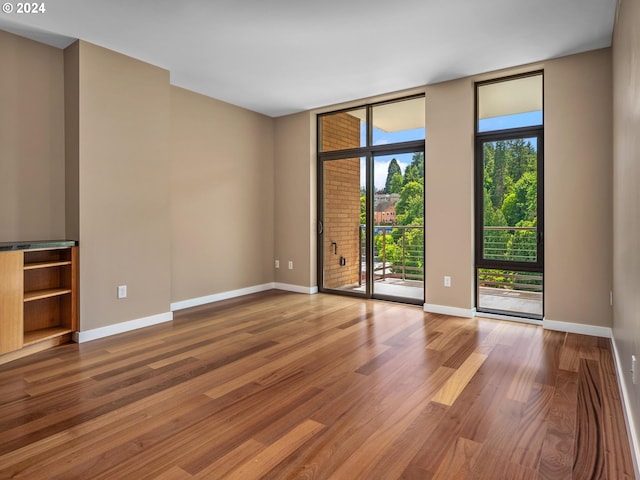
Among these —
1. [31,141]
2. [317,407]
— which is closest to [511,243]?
[317,407]

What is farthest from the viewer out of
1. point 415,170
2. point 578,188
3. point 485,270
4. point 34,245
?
point 415,170

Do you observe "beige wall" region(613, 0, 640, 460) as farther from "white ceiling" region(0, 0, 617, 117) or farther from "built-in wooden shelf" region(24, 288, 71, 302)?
"built-in wooden shelf" region(24, 288, 71, 302)

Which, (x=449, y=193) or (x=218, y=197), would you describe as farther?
(x=218, y=197)

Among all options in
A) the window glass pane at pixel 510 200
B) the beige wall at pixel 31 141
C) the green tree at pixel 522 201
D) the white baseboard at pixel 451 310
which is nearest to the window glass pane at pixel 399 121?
the window glass pane at pixel 510 200

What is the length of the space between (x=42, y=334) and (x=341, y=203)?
12.1ft

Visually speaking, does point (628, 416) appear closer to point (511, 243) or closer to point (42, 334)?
point (511, 243)

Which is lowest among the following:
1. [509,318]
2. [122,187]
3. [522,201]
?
[509,318]

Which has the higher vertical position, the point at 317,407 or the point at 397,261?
the point at 397,261

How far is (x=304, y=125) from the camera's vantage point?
18.2 ft

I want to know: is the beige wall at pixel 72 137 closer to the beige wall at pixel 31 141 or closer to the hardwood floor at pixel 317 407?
the beige wall at pixel 31 141

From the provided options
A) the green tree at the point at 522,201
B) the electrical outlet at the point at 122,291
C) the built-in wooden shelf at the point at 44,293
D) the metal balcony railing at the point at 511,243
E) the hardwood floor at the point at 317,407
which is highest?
the green tree at the point at 522,201

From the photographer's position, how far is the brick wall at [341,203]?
530cm

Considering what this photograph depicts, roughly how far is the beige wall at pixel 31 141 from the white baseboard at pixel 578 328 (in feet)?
15.3

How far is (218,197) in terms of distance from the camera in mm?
5035
